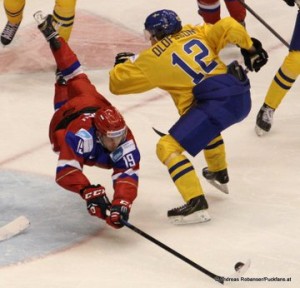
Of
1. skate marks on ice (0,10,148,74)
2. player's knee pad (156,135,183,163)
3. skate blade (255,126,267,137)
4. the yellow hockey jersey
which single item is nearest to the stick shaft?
player's knee pad (156,135,183,163)

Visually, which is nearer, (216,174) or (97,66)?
(216,174)

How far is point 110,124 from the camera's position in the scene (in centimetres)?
368

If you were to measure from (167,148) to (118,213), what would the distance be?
36 centimetres

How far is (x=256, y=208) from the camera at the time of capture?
13.2ft

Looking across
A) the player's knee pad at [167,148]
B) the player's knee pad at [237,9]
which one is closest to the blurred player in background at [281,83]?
the player's knee pad at [237,9]

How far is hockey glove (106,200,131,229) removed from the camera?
11.9 feet

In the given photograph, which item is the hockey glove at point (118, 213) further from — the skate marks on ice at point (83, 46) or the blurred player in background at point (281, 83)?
the skate marks on ice at point (83, 46)

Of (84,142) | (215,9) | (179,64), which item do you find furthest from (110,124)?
(215,9)

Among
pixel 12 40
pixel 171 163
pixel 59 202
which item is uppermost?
pixel 171 163

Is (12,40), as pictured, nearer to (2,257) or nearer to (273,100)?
(273,100)

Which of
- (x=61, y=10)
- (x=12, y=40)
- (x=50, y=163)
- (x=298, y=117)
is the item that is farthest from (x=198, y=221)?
(x=12, y=40)

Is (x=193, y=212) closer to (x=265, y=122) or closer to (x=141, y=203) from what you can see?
(x=141, y=203)

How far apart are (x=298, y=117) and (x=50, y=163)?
1.28 meters

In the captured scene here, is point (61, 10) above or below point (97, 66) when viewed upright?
above
